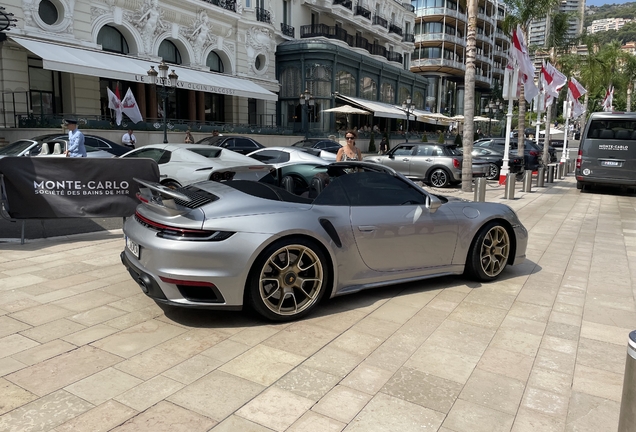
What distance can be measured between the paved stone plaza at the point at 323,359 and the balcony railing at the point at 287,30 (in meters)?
32.2

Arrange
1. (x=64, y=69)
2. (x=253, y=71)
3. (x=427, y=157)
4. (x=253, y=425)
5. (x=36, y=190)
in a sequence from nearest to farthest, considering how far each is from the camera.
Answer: (x=253, y=425) < (x=36, y=190) < (x=427, y=157) < (x=64, y=69) < (x=253, y=71)

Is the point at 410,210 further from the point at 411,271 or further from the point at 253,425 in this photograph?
the point at 253,425

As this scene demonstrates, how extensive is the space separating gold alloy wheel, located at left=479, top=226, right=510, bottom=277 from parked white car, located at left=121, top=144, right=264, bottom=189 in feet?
18.2

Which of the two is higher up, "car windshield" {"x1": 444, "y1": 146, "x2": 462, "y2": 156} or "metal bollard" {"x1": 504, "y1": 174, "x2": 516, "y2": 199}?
"car windshield" {"x1": 444, "y1": 146, "x2": 462, "y2": 156}

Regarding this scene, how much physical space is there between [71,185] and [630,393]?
7036 mm

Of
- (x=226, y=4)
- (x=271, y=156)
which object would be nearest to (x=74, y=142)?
A: (x=271, y=156)

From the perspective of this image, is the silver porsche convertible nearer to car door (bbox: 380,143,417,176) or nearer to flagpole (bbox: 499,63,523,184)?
flagpole (bbox: 499,63,523,184)

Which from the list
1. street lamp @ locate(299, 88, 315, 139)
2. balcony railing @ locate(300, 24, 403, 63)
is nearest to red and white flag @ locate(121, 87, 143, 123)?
street lamp @ locate(299, 88, 315, 139)

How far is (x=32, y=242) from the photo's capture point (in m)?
7.03

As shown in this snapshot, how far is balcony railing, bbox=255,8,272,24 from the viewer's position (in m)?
31.9

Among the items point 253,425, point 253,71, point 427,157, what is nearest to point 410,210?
point 253,425

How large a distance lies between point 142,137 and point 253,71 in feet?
40.8

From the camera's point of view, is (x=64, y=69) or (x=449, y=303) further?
(x=64, y=69)

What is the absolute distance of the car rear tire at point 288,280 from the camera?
→ 156 inches
